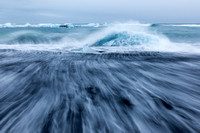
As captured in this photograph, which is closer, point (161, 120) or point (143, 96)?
point (161, 120)

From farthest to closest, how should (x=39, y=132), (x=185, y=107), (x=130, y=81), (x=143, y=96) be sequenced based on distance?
(x=130, y=81) < (x=143, y=96) < (x=185, y=107) < (x=39, y=132)

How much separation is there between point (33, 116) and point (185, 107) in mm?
2290

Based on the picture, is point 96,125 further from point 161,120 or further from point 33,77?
point 33,77

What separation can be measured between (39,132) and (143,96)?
1.77 m

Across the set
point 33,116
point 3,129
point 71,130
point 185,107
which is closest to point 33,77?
point 33,116

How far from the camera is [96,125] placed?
1771 millimetres

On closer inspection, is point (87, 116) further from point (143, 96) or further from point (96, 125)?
point (143, 96)

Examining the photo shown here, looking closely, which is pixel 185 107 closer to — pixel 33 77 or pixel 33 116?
pixel 33 116

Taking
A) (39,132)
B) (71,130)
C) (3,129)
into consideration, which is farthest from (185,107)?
(3,129)

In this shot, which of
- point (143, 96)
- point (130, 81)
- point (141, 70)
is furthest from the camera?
point (141, 70)

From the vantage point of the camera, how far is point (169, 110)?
6.81 feet

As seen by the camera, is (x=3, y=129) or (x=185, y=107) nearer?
(x=3, y=129)

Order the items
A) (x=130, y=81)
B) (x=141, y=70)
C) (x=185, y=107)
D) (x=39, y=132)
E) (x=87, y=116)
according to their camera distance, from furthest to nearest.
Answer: (x=141, y=70), (x=130, y=81), (x=185, y=107), (x=87, y=116), (x=39, y=132)

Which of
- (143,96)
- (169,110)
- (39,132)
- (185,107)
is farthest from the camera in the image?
(143,96)
